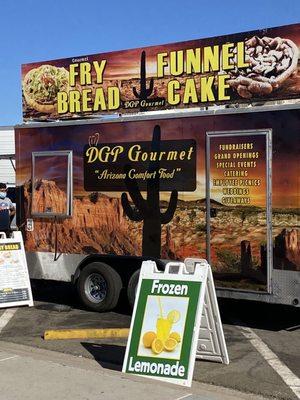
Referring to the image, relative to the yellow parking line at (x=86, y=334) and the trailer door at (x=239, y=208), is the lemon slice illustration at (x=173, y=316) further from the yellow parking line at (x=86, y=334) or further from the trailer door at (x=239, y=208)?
the trailer door at (x=239, y=208)

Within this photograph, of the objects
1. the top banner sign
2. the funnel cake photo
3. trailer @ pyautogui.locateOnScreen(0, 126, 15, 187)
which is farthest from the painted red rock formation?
trailer @ pyautogui.locateOnScreen(0, 126, 15, 187)

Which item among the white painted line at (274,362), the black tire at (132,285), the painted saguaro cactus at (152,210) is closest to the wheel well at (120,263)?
the black tire at (132,285)

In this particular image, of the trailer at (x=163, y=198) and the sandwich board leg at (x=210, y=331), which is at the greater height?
the trailer at (x=163, y=198)

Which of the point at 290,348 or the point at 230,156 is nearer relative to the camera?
the point at 290,348

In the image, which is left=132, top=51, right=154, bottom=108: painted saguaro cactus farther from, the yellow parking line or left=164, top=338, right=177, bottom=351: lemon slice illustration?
left=164, top=338, right=177, bottom=351: lemon slice illustration

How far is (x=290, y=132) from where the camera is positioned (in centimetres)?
702

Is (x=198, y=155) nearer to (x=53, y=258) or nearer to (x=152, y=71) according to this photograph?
(x=152, y=71)

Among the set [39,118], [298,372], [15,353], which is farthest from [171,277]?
[39,118]

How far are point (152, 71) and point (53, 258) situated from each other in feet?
10.3

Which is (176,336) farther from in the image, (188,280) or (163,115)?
(163,115)

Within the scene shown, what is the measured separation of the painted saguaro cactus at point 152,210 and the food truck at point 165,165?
0.02m

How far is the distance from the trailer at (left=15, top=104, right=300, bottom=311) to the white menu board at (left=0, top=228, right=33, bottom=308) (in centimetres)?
26

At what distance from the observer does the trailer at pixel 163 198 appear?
714cm

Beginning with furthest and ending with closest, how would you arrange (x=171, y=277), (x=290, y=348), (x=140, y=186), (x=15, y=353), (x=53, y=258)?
(x=53, y=258) → (x=140, y=186) → (x=290, y=348) → (x=15, y=353) → (x=171, y=277)
